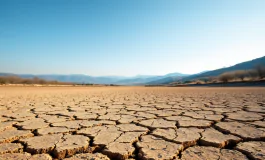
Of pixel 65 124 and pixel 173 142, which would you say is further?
pixel 65 124

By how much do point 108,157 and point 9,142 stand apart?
0.88 meters

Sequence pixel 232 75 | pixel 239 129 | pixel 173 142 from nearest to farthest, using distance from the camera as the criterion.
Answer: pixel 173 142
pixel 239 129
pixel 232 75

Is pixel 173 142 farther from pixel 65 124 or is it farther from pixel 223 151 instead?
pixel 65 124

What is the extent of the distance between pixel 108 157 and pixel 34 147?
57 cm

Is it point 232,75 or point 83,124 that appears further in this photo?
point 232,75

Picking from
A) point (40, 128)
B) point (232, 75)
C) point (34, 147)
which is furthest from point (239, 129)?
point (232, 75)

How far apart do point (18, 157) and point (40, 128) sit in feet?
2.52

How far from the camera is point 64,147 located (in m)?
1.39

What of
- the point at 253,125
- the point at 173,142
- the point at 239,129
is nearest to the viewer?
the point at 173,142

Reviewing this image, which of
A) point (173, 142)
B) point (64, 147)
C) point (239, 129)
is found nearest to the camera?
point (64, 147)

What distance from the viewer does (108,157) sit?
4.10ft

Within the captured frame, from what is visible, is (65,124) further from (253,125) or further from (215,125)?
(253,125)


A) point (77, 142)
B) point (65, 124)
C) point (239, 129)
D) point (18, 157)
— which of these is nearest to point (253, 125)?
point (239, 129)

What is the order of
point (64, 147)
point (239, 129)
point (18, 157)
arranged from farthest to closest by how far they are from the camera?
point (239, 129), point (64, 147), point (18, 157)
